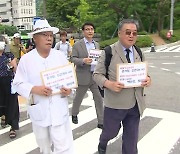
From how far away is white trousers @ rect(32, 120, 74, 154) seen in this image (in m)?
3.53

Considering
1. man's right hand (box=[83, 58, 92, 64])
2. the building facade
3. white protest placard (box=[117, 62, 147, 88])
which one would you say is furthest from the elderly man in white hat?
the building facade

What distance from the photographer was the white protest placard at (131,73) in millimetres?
3676

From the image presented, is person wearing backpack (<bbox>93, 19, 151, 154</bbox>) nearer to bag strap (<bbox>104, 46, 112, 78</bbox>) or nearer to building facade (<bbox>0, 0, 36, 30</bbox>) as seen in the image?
bag strap (<bbox>104, 46, 112, 78</bbox>)

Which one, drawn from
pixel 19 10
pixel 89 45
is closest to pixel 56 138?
Result: pixel 89 45

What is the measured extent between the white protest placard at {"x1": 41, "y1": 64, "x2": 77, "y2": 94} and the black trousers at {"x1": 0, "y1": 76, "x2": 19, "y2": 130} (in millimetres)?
2377

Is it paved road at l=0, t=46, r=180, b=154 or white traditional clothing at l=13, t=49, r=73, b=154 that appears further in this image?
paved road at l=0, t=46, r=180, b=154

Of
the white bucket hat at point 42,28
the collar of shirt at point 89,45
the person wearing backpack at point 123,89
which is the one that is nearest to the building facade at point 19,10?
the collar of shirt at point 89,45

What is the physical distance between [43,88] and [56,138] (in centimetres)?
59

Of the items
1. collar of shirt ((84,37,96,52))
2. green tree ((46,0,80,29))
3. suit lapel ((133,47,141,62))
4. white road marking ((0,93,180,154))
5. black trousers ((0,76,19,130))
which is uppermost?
green tree ((46,0,80,29))

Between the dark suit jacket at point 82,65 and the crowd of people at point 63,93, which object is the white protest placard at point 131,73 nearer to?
the crowd of people at point 63,93

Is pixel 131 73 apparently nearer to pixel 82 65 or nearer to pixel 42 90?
pixel 42 90

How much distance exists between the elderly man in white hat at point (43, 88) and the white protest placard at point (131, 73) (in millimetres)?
629

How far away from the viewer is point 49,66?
3.48m

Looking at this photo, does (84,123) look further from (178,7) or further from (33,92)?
(178,7)
